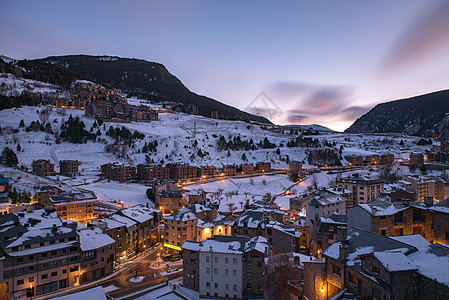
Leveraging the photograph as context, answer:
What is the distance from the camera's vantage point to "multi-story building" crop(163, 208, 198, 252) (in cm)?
2864

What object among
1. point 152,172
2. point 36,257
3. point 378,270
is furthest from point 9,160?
point 378,270

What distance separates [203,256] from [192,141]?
7918 centimetres

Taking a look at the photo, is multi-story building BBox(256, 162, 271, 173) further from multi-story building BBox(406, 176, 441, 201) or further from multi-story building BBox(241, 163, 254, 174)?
multi-story building BBox(406, 176, 441, 201)

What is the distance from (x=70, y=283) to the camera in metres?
21.7

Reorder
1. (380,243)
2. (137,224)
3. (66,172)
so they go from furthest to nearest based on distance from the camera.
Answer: (66,172), (137,224), (380,243)

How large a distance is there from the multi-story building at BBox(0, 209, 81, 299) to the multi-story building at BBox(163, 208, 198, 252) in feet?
30.5

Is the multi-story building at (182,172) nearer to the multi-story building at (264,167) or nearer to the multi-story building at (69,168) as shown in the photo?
the multi-story building at (264,167)

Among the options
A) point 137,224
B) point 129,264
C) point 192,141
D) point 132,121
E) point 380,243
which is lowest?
point 129,264

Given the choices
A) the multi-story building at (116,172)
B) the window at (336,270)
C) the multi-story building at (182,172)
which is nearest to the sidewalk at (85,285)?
the window at (336,270)

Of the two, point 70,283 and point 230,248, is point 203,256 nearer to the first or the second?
point 230,248

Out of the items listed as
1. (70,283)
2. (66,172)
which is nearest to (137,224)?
(70,283)

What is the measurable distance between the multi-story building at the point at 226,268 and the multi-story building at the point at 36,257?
9.67 metres

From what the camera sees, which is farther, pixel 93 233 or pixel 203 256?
pixel 93 233

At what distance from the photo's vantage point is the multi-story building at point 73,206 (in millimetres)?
33969
